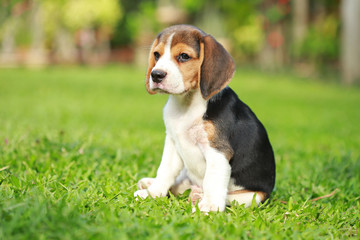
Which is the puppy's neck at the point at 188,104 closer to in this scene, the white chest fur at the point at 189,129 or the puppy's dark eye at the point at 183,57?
the white chest fur at the point at 189,129

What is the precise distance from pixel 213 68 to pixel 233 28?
35132mm

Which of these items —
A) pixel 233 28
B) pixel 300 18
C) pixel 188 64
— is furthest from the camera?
pixel 233 28

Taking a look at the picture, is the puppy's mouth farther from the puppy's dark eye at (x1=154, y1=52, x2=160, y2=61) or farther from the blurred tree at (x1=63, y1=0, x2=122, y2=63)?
the blurred tree at (x1=63, y1=0, x2=122, y2=63)

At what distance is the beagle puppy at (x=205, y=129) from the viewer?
3.04 m

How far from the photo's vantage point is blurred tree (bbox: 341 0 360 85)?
1677 centimetres

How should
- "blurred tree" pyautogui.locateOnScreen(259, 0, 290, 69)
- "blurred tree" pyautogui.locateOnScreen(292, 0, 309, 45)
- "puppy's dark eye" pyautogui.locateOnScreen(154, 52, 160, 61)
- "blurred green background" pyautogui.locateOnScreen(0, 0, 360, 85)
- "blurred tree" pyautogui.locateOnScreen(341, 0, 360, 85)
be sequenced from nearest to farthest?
"puppy's dark eye" pyautogui.locateOnScreen(154, 52, 160, 61), "blurred tree" pyautogui.locateOnScreen(341, 0, 360, 85), "blurred green background" pyautogui.locateOnScreen(0, 0, 360, 85), "blurred tree" pyautogui.locateOnScreen(292, 0, 309, 45), "blurred tree" pyautogui.locateOnScreen(259, 0, 290, 69)

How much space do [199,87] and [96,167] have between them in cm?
152

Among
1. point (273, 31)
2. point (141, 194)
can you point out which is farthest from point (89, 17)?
point (141, 194)

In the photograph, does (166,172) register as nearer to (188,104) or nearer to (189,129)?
(189,129)

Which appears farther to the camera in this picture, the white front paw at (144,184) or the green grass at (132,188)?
the white front paw at (144,184)

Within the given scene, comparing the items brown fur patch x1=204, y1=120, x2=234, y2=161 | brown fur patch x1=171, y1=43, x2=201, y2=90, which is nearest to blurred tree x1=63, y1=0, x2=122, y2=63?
brown fur patch x1=171, y1=43, x2=201, y2=90

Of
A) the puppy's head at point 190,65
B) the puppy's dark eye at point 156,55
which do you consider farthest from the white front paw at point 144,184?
the puppy's dark eye at point 156,55

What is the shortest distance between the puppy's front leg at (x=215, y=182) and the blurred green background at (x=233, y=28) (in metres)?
8.24

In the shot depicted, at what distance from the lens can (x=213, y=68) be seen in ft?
10.1
